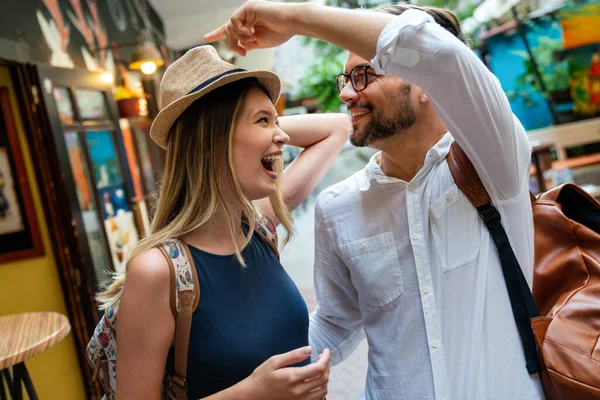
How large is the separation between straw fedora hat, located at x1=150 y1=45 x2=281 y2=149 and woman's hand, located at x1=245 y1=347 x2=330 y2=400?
0.57 meters

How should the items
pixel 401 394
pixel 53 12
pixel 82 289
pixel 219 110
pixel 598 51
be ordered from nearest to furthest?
pixel 219 110
pixel 401 394
pixel 82 289
pixel 53 12
pixel 598 51

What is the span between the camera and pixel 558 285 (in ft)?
4.04

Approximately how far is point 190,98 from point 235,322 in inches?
19.3

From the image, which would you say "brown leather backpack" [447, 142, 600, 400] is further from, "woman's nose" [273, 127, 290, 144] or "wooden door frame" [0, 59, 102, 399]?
"wooden door frame" [0, 59, 102, 399]

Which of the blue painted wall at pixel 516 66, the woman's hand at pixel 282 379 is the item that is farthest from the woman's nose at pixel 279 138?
the blue painted wall at pixel 516 66

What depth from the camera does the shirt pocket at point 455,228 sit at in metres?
1.28


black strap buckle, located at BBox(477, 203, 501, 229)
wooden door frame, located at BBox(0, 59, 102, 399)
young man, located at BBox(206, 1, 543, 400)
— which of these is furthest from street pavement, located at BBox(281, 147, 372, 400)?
black strap buckle, located at BBox(477, 203, 501, 229)

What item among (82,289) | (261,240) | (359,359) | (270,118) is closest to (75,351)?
(82,289)

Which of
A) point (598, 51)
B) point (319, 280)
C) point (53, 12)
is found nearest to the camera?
point (319, 280)

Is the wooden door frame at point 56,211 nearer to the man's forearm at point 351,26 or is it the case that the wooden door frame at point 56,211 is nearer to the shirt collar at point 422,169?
the shirt collar at point 422,169

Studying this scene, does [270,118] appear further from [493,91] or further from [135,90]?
[135,90]

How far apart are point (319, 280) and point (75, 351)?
2531mm

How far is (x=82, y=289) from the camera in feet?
11.2

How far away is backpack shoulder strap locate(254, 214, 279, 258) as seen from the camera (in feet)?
4.55
